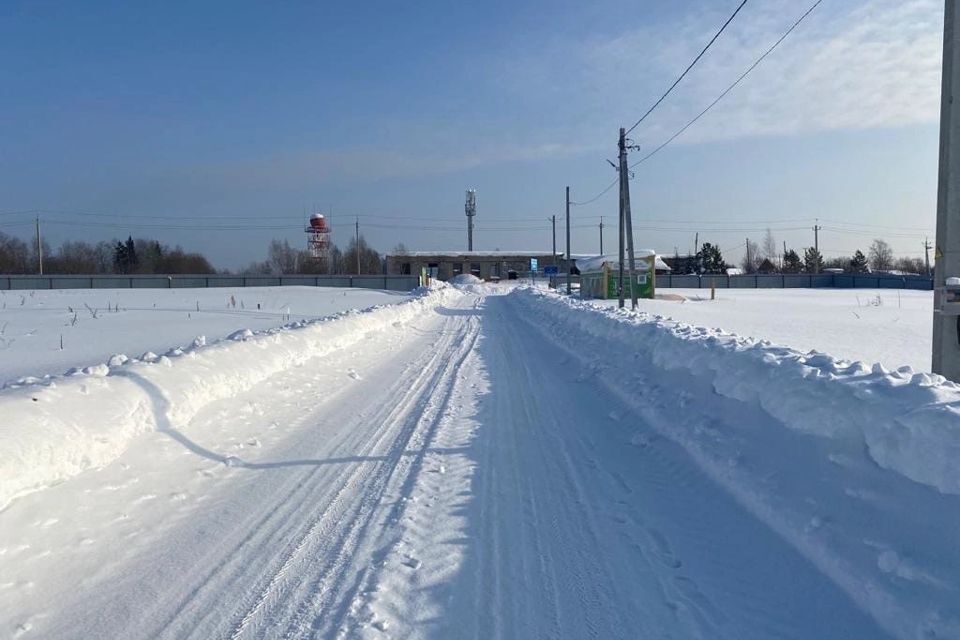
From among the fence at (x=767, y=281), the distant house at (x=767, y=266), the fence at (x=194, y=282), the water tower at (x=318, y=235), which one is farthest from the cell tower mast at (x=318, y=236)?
the distant house at (x=767, y=266)

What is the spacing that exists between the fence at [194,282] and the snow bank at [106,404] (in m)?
62.4

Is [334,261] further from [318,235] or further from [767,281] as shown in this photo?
[767,281]

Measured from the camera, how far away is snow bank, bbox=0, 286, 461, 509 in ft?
17.4

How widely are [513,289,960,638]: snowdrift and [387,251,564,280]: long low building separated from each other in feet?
302

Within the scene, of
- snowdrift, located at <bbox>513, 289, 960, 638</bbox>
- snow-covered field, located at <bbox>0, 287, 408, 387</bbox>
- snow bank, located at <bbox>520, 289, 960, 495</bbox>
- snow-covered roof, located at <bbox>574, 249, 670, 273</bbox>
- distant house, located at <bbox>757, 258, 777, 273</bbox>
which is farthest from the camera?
distant house, located at <bbox>757, 258, 777, 273</bbox>

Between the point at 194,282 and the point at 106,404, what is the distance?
238 ft

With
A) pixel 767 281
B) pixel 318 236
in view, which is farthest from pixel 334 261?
pixel 767 281

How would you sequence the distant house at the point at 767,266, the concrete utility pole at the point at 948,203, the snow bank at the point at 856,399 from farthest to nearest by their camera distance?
the distant house at the point at 767,266 → the concrete utility pole at the point at 948,203 → the snow bank at the point at 856,399

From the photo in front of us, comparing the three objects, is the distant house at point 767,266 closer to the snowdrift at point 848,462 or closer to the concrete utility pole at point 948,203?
the concrete utility pole at point 948,203

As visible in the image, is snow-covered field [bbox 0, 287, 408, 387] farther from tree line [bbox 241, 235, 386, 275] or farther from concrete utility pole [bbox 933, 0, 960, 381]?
tree line [bbox 241, 235, 386, 275]

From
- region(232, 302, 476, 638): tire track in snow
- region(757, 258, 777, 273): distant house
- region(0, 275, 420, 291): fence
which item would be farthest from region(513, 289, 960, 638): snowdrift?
region(757, 258, 777, 273): distant house

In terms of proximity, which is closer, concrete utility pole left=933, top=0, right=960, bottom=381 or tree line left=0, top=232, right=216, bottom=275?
concrete utility pole left=933, top=0, right=960, bottom=381

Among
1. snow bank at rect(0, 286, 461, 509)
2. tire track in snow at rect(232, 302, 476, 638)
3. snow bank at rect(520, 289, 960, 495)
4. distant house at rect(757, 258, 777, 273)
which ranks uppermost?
distant house at rect(757, 258, 777, 273)

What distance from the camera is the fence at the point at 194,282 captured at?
67.9 meters
